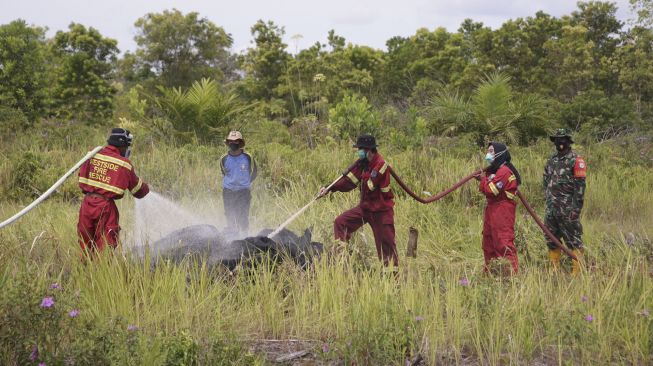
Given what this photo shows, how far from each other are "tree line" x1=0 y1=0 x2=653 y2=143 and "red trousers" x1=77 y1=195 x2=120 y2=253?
6606mm

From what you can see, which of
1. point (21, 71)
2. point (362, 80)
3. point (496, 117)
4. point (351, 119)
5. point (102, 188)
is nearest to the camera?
point (102, 188)

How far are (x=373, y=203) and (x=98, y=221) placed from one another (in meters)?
2.73

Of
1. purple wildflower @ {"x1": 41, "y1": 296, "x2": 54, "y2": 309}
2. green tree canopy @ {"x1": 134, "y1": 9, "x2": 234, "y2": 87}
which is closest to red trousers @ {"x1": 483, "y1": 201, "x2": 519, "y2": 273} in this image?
purple wildflower @ {"x1": 41, "y1": 296, "x2": 54, "y2": 309}

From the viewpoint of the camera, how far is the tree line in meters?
14.1

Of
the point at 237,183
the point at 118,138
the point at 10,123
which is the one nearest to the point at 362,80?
the point at 10,123

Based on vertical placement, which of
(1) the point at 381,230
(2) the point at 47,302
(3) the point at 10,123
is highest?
(3) the point at 10,123

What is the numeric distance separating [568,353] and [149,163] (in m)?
8.69

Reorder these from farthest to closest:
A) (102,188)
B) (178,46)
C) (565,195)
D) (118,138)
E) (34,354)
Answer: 1. (178,46)
2. (565,195)
3. (118,138)
4. (102,188)
5. (34,354)

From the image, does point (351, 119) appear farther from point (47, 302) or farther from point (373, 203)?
point (47, 302)

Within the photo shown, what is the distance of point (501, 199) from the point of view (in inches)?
263

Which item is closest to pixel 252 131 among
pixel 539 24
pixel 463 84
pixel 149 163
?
pixel 149 163

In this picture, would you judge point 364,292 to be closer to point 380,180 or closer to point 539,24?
point 380,180

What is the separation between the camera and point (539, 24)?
2711 centimetres

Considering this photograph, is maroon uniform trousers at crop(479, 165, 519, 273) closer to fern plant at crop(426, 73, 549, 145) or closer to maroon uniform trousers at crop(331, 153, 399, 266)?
maroon uniform trousers at crop(331, 153, 399, 266)
